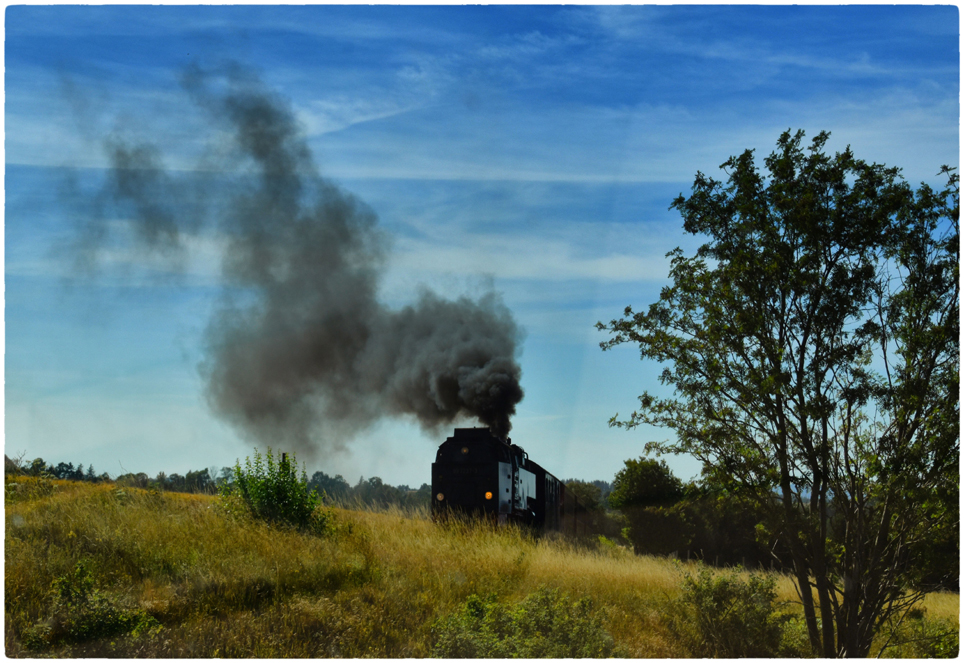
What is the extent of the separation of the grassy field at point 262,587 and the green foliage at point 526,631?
54mm

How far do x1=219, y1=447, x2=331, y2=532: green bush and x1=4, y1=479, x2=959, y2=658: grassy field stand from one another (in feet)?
2.07

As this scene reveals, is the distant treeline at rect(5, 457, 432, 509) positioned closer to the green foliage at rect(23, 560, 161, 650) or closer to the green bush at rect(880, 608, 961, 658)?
the green foliage at rect(23, 560, 161, 650)

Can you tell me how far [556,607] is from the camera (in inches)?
249

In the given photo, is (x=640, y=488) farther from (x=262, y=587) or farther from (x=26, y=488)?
(x=26, y=488)

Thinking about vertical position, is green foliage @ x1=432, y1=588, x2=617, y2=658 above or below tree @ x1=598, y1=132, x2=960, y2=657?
below

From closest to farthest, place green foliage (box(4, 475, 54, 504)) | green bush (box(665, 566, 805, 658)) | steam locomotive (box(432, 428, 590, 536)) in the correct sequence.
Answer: green bush (box(665, 566, 805, 658)) → green foliage (box(4, 475, 54, 504)) → steam locomotive (box(432, 428, 590, 536))

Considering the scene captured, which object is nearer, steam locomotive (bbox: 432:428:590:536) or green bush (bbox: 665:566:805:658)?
green bush (bbox: 665:566:805:658)

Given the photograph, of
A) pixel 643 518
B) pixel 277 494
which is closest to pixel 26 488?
pixel 277 494

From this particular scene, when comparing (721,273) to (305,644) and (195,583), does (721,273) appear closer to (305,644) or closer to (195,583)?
(305,644)

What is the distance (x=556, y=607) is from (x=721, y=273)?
387cm

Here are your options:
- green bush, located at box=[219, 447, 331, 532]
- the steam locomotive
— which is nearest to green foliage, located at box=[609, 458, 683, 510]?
the steam locomotive

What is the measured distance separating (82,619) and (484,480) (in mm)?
8134

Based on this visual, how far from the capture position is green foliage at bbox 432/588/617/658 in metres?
5.89

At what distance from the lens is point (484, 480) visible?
12.9 meters
